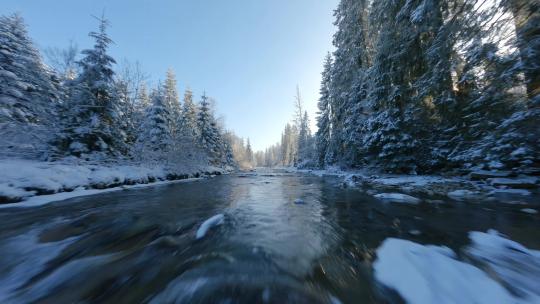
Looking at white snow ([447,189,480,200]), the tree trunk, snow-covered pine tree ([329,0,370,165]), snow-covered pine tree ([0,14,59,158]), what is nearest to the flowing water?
white snow ([447,189,480,200])

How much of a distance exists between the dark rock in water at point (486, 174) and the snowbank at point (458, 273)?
19.9ft

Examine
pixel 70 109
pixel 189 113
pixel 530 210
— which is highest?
pixel 189 113

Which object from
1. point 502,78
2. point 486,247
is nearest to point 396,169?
point 502,78

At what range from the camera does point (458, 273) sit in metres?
2.18

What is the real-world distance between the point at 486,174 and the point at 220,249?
9.82 meters

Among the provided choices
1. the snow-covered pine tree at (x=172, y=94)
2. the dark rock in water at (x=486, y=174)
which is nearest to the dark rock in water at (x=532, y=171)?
the dark rock in water at (x=486, y=174)

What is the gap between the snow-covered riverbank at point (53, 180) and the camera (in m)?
6.32

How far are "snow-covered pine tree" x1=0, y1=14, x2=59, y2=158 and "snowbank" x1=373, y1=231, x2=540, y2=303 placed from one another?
15408 millimetres

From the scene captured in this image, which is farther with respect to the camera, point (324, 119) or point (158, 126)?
point (324, 119)

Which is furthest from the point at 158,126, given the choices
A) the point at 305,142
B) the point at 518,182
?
the point at 305,142

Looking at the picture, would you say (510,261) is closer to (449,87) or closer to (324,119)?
(449,87)

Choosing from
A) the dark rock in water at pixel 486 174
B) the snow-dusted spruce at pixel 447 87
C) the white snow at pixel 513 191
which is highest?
the snow-dusted spruce at pixel 447 87

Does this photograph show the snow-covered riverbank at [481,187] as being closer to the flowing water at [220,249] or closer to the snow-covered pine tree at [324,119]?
the flowing water at [220,249]

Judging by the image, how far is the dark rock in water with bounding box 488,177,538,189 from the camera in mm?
6145
